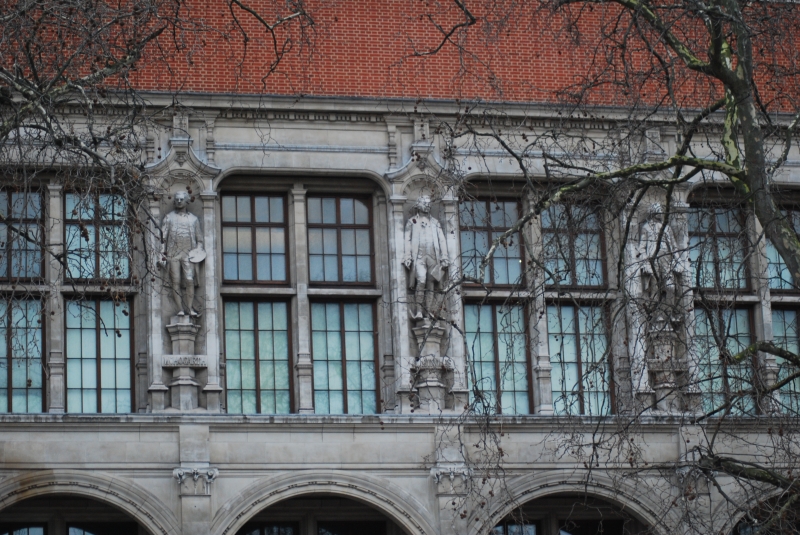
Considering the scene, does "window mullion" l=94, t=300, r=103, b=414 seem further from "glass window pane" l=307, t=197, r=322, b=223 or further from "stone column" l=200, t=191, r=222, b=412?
"glass window pane" l=307, t=197, r=322, b=223

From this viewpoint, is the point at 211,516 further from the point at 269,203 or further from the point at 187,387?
the point at 269,203

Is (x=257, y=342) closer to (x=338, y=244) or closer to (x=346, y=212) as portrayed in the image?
(x=338, y=244)

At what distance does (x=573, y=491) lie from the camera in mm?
26250

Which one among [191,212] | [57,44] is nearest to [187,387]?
[191,212]

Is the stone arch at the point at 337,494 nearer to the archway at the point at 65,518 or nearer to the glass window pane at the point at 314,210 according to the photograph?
the archway at the point at 65,518

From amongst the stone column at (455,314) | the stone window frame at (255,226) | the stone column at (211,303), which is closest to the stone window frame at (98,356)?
the stone column at (211,303)

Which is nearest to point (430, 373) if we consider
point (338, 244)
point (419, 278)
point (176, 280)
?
point (419, 278)

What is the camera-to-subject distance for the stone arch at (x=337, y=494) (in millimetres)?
25125

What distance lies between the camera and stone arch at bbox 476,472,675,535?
25750 millimetres

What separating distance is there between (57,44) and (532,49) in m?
11.8

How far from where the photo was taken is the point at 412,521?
25.5 metres

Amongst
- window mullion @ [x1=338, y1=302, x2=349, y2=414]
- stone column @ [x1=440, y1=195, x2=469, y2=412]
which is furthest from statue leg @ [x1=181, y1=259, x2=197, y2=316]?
stone column @ [x1=440, y1=195, x2=469, y2=412]

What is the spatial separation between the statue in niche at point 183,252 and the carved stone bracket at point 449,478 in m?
3.98

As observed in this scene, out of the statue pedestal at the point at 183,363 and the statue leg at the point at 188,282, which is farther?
the statue leg at the point at 188,282
